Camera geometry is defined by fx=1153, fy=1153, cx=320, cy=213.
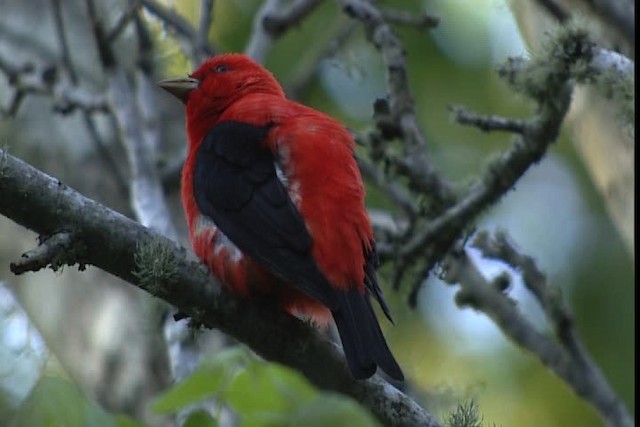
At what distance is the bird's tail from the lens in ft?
10.8

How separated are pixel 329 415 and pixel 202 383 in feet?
1.05

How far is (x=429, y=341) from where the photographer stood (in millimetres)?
7797

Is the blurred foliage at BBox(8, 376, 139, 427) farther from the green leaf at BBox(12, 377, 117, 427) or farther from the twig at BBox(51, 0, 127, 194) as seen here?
the twig at BBox(51, 0, 127, 194)

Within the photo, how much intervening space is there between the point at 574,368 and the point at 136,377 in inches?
83.3

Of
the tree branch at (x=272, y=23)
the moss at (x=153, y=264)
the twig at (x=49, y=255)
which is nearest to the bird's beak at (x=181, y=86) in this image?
the tree branch at (x=272, y=23)

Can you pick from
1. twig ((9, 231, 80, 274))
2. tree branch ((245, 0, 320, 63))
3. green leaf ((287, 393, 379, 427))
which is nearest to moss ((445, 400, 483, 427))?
twig ((9, 231, 80, 274))

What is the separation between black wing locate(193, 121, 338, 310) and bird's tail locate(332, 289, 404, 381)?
52 millimetres

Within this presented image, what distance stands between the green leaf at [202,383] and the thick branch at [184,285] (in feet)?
3.49

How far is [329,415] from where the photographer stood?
5.74ft

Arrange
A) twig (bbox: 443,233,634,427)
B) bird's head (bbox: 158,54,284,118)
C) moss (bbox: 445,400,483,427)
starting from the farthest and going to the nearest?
bird's head (bbox: 158,54,284,118) < twig (bbox: 443,233,634,427) < moss (bbox: 445,400,483,427)

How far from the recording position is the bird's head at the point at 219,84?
16.7 feet

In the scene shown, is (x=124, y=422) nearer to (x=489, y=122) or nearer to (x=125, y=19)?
(x=489, y=122)

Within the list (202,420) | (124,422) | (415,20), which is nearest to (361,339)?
(202,420)

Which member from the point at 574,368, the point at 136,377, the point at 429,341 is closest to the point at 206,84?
the point at 136,377
